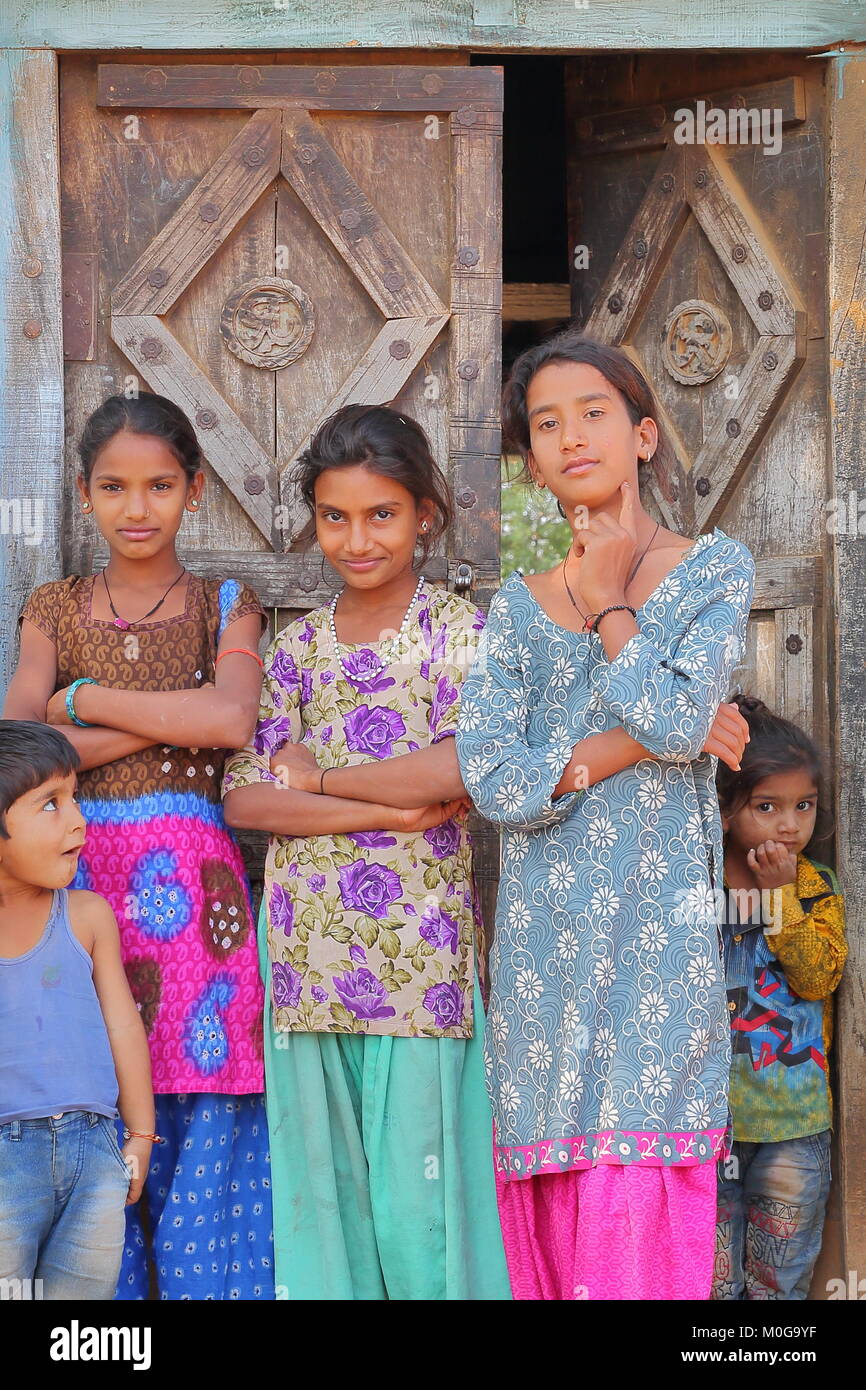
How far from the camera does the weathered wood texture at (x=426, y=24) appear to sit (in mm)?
3998

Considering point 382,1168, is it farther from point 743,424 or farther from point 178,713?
point 743,424

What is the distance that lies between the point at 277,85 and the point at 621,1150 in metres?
2.79

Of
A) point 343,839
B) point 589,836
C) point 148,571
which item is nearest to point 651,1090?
point 589,836

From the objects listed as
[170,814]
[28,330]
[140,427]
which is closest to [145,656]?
[170,814]

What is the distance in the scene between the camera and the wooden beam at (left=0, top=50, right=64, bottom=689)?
4000 millimetres

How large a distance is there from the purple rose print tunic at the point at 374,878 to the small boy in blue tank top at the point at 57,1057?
1.28 feet

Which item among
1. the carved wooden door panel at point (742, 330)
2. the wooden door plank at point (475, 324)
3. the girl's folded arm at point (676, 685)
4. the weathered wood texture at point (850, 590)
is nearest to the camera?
the girl's folded arm at point (676, 685)

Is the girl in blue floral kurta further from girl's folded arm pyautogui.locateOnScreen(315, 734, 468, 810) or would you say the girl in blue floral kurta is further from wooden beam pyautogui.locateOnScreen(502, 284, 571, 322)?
wooden beam pyautogui.locateOnScreen(502, 284, 571, 322)

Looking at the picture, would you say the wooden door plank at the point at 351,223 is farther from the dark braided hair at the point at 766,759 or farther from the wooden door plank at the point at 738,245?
the dark braided hair at the point at 766,759

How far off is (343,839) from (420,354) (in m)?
1.39

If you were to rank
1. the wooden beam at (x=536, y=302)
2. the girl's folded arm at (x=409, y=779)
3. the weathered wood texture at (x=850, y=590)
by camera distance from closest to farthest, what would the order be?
the girl's folded arm at (x=409, y=779)
the weathered wood texture at (x=850, y=590)
the wooden beam at (x=536, y=302)

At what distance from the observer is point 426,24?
4.02m

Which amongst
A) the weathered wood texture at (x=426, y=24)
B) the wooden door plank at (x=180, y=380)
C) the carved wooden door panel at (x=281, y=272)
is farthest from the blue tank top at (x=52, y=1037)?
the weathered wood texture at (x=426, y=24)

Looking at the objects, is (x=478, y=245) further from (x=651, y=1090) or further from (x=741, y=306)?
(x=651, y=1090)
